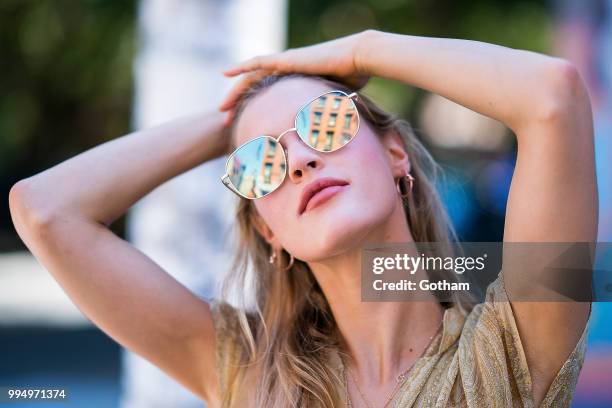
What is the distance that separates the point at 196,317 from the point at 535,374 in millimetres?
902

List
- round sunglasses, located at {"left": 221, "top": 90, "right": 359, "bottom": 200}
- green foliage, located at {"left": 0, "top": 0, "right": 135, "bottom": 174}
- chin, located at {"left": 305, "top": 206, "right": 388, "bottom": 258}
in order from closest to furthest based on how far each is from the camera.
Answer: chin, located at {"left": 305, "top": 206, "right": 388, "bottom": 258} → round sunglasses, located at {"left": 221, "top": 90, "right": 359, "bottom": 200} → green foliage, located at {"left": 0, "top": 0, "right": 135, "bottom": 174}

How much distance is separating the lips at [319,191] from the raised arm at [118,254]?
1.53ft

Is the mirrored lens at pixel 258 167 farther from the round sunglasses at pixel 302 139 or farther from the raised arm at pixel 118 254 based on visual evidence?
the raised arm at pixel 118 254

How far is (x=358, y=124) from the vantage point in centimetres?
A: 206

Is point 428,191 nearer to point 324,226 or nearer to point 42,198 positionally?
point 324,226

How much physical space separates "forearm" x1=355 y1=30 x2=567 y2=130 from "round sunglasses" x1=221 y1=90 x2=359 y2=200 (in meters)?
0.15

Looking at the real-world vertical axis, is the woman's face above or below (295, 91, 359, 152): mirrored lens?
below

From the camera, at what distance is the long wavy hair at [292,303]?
6.74 ft

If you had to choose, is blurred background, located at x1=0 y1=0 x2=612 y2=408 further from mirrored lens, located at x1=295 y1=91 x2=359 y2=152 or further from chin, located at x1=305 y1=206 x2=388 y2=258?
chin, located at x1=305 y1=206 x2=388 y2=258

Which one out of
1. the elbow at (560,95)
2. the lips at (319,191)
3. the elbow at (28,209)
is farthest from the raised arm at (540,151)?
the elbow at (28,209)

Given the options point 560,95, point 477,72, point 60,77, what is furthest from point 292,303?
point 60,77

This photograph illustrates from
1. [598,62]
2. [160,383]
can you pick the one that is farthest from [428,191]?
[598,62]

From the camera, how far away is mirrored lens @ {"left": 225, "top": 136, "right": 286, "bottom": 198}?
6.70 ft

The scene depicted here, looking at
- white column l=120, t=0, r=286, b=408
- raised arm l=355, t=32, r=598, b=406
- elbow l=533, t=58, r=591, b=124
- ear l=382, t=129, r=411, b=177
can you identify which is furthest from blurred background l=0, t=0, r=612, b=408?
elbow l=533, t=58, r=591, b=124
